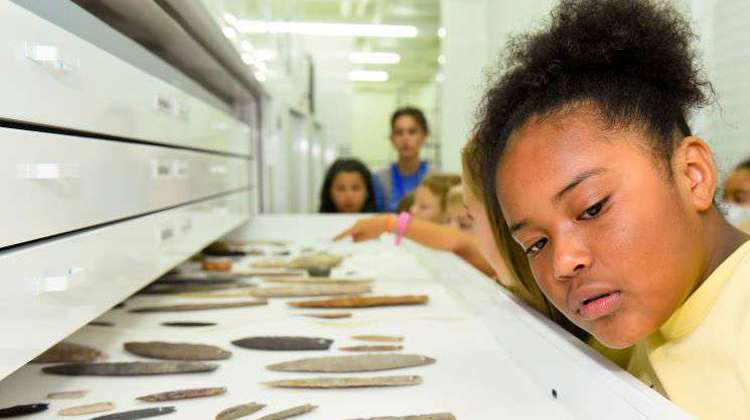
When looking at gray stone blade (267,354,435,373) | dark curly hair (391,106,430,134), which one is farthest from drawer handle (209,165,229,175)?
dark curly hair (391,106,430,134)

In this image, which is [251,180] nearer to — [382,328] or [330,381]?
[382,328]

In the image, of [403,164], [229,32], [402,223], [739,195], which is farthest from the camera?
[403,164]

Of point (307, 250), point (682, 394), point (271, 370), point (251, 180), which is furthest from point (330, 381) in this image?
point (251, 180)

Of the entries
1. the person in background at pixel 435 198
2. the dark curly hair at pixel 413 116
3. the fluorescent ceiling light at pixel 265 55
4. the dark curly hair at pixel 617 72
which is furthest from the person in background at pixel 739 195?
the dark curly hair at pixel 413 116

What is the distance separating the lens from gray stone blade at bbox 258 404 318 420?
2.26 ft

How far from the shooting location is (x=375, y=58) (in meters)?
8.45

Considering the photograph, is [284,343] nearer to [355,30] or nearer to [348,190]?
[348,190]

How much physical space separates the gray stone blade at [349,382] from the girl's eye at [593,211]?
12.4 inches

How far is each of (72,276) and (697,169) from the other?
2.50 feet

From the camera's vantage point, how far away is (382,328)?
1.10 meters

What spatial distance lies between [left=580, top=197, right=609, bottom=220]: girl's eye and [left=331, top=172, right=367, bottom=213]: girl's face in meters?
2.76

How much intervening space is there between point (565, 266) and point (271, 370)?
1.48ft

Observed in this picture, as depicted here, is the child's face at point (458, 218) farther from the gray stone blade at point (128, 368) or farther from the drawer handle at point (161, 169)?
the gray stone blade at point (128, 368)

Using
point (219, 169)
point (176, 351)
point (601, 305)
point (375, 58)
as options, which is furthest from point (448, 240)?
point (375, 58)
